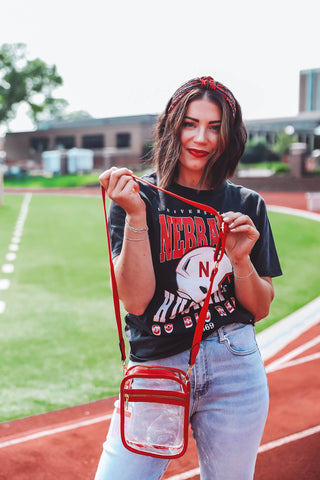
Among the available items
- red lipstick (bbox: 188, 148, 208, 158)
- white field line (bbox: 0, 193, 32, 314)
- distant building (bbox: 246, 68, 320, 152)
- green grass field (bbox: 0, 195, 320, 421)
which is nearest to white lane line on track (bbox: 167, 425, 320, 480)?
green grass field (bbox: 0, 195, 320, 421)

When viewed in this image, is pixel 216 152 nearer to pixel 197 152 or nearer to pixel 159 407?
pixel 197 152

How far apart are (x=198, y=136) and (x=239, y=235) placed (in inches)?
15.5

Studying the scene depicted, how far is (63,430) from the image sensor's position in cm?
376

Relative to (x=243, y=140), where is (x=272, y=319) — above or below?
below

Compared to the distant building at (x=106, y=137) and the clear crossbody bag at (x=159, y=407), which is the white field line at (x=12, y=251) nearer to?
the clear crossbody bag at (x=159, y=407)

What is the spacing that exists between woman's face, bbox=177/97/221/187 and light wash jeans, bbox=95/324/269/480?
0.60m

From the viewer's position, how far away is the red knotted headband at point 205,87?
184cm

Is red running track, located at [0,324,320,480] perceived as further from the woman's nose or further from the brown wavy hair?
the woman's nose

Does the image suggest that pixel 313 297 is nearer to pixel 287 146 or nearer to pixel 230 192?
pixel 230 192

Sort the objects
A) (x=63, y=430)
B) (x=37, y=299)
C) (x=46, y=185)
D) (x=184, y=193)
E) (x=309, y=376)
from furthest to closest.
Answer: (x=46, y=185), (x=37, y=299), (x=309, y=376), (x=63, y=430), (x=184, y=193)

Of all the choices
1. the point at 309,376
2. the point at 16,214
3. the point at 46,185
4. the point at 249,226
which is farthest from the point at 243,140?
the point at 46,185

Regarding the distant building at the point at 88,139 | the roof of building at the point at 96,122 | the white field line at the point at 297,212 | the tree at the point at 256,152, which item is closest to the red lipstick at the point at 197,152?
the white field line at the point at 297,212

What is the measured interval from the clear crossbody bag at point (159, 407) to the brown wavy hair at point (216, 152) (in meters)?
0.27

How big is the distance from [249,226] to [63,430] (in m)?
2.69
